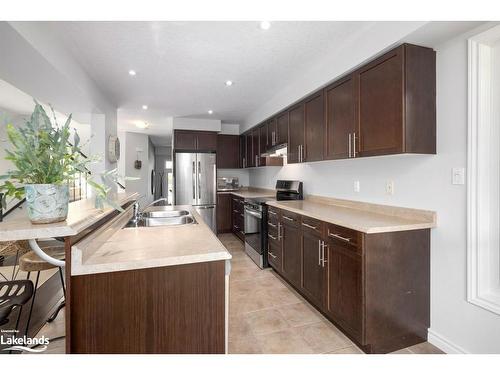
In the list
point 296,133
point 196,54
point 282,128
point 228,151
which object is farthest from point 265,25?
point 228,151

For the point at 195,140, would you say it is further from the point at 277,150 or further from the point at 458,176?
the point at 458,176

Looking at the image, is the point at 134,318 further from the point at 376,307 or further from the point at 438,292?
the point at 438,292

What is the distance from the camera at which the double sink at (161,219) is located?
7.30 feet

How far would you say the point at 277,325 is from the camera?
2.10 meters

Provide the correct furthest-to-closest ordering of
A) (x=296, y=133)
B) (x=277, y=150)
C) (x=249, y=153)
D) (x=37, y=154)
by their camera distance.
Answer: (x=249, y=153) → (x=277, y=150) → (x=296, y=133) → (x=37, y=154)

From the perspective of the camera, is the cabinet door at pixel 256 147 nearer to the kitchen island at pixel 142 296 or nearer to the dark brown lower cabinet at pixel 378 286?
the dark brown lower cabinet at pixel 378 286

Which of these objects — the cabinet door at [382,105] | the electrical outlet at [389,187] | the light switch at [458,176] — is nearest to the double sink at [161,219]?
the cabinet door at [382,105]

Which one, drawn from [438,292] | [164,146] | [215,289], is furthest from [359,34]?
[164,146]

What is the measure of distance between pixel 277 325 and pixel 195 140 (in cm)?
413

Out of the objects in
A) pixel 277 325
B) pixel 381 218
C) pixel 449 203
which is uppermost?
pixel 449 203

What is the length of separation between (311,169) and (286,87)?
3.96 feet

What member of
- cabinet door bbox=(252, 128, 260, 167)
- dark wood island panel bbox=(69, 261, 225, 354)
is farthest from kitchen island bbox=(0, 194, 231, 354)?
cabinet door bbox=(252, 128, 260, 167)

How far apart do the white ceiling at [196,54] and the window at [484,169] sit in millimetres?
884

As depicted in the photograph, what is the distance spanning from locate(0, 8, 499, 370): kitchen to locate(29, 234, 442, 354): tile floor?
2 cm
